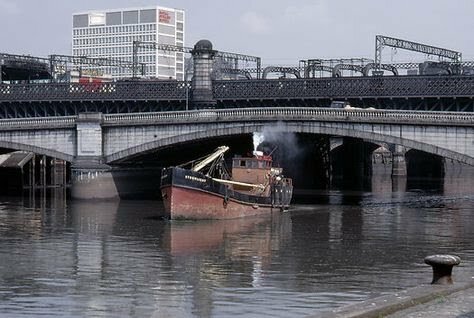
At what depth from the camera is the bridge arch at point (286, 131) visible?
222 ft

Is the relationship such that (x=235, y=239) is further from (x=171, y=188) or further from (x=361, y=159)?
(x=361, y=159)

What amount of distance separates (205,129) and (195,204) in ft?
55.6

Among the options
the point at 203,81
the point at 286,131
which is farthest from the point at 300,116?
the point at 203,81

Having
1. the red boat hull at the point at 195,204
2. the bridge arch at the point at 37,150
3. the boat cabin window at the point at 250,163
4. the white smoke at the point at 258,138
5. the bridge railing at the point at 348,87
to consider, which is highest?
the bridge railing at the point at 348,87

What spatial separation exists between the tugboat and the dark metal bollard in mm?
31466

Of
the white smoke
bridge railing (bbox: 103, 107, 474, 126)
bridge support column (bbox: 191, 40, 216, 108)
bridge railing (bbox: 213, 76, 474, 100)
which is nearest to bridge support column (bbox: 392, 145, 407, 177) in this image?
→ bridge railing (bbox: 213, 76, 474, 100)

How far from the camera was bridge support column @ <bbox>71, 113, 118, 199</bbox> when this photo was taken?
75812mm

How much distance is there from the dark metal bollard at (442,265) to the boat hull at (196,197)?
31399 millimetres

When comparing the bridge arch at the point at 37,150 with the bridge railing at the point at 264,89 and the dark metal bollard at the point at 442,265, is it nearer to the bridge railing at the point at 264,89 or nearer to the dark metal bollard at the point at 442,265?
the bridge railing at the point at 264,89

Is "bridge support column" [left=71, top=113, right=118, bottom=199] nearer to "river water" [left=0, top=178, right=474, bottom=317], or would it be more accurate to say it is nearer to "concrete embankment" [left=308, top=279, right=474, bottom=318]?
"river water" [left=0, top=178, right=474, bottom=317]

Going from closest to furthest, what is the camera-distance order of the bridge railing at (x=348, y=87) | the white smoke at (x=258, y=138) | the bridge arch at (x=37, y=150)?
the white smoke at (x=258, y=138) < the bridge arch at (x=37, y=150) < the bridge railing at (x=348, y=87)

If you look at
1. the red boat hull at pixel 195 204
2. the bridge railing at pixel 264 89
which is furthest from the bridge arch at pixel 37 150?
the bridge railing at pixel 264 89

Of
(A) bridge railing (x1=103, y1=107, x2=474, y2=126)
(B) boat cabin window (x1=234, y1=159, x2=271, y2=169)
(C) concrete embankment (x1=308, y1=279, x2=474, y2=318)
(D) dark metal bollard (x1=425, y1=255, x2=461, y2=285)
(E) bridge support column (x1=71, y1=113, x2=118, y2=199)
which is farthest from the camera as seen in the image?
(E) bridge support column (x1=71, y1=113, x2=118, y2=199)

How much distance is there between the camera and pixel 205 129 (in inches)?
2923
